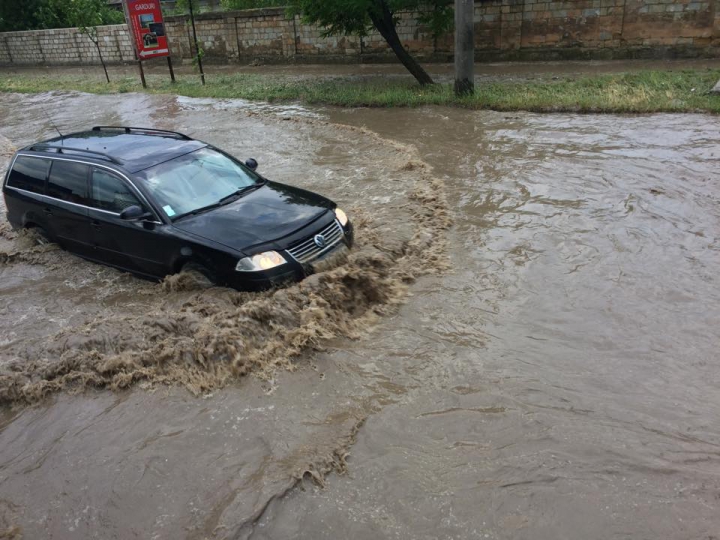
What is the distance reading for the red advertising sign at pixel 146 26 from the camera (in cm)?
2062

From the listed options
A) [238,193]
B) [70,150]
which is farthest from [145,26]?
[238,193]

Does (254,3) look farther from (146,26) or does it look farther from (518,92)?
(518,92)

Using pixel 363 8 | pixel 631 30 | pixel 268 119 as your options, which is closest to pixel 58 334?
pixel 268 119

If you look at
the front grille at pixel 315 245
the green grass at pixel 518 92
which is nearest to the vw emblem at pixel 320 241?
the front grille at pixel 315 245

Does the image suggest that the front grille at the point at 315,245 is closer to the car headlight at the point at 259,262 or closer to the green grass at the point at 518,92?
the car headlight at the point at 259,262

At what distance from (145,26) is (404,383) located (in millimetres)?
20918

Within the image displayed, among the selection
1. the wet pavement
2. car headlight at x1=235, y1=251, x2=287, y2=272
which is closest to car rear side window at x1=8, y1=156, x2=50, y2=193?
car headlight at x1=235, y1=251, x2=287, y2=272

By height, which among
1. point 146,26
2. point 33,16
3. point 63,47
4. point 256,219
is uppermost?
point 33,16

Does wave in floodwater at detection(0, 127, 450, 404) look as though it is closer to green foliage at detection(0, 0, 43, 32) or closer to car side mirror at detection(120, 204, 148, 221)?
car side mirror at detection(120, 204, 148, 221)

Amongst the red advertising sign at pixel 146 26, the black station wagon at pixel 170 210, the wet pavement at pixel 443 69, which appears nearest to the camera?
the black station wagon at pixel 170 210

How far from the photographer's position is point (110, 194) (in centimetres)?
650

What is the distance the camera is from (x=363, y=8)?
635 inches

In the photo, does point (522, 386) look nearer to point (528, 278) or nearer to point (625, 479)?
point (625, 479)

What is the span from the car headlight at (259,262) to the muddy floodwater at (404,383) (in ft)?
1.01
